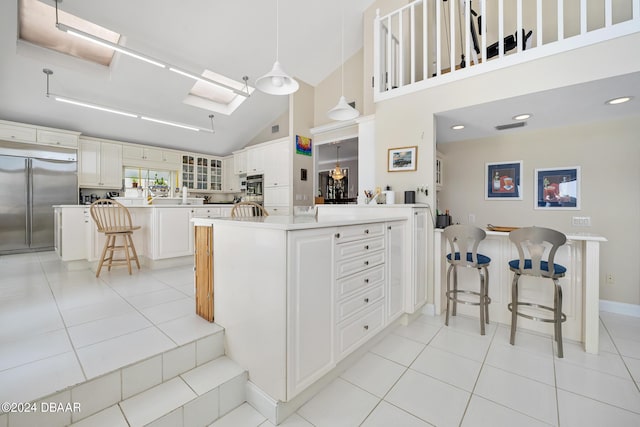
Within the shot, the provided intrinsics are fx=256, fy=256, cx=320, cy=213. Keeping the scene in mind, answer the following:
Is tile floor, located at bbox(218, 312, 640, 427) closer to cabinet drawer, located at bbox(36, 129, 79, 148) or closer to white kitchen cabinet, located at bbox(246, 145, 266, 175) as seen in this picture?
white kitchen cabinet, located at bbox(246, 145, 266, 175)

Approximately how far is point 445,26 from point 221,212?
4.50m

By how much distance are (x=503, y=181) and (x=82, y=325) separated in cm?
477

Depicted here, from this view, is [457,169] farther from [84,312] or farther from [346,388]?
[84,312]

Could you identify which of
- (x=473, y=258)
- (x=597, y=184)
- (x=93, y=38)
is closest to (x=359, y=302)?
(x=473, y=258)

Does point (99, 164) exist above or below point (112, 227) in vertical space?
above

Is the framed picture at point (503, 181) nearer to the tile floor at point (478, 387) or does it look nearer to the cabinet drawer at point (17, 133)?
the tile floor at point (478, 387)

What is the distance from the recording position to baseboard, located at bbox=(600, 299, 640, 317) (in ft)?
9.14

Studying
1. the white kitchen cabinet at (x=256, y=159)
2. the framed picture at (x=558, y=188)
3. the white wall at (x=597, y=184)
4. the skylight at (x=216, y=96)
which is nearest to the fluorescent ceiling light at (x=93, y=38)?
the skylight at (x=216, y=96)

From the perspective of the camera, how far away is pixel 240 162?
7.02 meters

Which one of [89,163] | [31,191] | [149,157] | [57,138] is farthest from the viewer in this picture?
[149,157]

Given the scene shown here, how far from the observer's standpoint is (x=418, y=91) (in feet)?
9.75

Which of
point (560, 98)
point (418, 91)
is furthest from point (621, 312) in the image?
point (418, 91)

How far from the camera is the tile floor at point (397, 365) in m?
1.40

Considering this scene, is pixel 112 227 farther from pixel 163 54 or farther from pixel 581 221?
pixel 581 221
